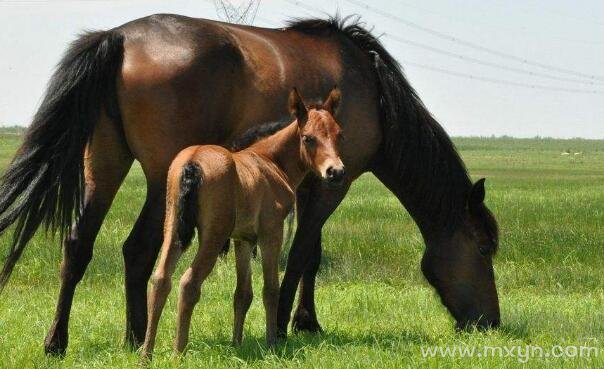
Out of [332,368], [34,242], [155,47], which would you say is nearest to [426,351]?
[332,368]

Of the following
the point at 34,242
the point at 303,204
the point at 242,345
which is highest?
the point at 303,204

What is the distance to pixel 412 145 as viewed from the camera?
896cm

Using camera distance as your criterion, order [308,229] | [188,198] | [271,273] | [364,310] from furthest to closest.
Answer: [364,310] < [308,229] < [271,273] < [188,198]

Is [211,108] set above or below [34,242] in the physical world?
above

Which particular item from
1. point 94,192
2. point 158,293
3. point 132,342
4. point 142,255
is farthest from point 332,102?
point 132,342

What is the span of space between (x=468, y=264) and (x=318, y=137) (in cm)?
253

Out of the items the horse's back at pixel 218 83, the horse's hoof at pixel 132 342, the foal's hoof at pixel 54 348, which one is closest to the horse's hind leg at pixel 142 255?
the horse's hoof at pixel 132 342

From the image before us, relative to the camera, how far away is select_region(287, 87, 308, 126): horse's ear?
720cm

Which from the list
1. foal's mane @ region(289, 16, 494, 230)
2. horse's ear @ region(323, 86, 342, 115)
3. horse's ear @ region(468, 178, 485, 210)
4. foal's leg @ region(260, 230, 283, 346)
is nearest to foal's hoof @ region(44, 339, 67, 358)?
foal's leg @ region(260, 230, 283, 346)

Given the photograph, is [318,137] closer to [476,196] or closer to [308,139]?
[308,139]

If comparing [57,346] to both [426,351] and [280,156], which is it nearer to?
[280,156]

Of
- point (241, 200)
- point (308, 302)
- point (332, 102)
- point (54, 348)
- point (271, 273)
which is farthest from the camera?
point (308, 302)

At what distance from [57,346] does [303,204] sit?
253 centimetres

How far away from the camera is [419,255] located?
14.5 meters
